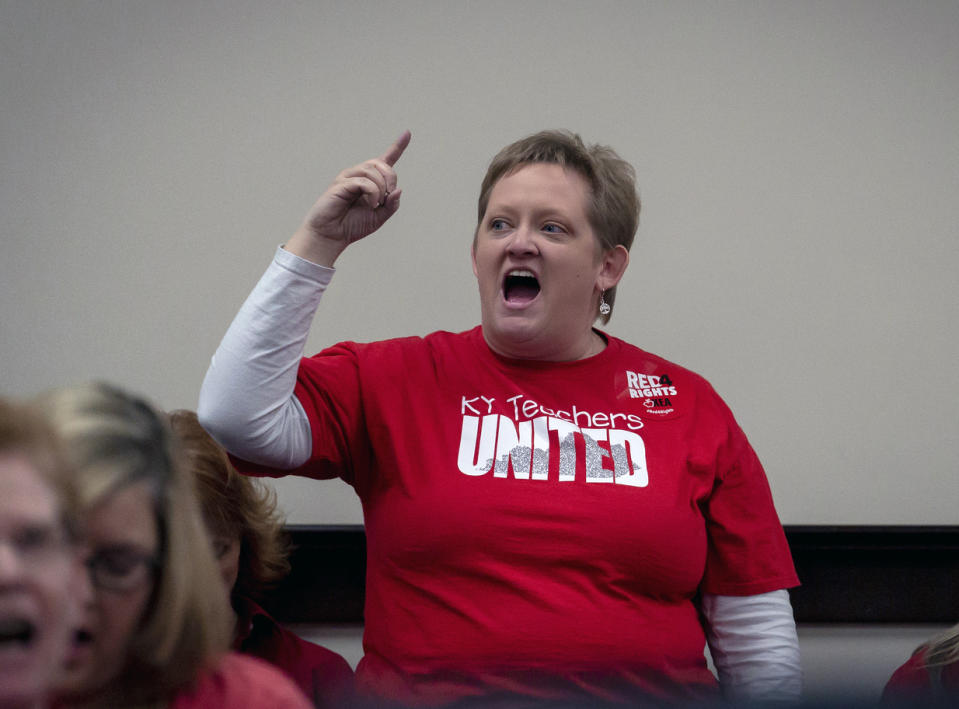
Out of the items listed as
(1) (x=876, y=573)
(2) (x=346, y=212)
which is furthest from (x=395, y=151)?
(1) (x=876, y=573)

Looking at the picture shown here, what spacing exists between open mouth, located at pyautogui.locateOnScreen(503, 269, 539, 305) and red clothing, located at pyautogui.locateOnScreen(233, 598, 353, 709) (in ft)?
2.14

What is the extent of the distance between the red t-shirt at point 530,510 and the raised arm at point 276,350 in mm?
76

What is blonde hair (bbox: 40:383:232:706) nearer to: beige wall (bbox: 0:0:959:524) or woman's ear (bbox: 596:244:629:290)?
woman's ear (bbox: 596:244:629:290)

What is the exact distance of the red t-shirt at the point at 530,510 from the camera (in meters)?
1.17

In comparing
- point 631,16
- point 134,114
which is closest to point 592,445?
point 631,16

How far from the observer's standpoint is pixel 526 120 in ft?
6.00

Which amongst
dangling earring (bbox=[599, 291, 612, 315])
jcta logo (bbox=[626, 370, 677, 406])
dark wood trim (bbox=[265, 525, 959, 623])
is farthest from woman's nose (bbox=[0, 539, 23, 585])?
dark wood trim (bbox=[265, 525, 959, 623])

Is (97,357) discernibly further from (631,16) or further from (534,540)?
(631,16)

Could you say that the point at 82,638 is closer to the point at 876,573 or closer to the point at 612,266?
the point at 612,266

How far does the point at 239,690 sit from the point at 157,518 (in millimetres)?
161

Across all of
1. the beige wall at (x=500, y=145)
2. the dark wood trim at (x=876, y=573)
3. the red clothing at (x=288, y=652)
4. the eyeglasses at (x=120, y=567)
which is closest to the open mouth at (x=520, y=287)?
the beige wall at (x=500, y=145)

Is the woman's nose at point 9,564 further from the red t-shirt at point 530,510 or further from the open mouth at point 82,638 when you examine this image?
the red t-shirt at point 530,510

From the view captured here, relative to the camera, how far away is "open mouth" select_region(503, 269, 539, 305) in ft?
4.57

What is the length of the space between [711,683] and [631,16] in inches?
50.4
